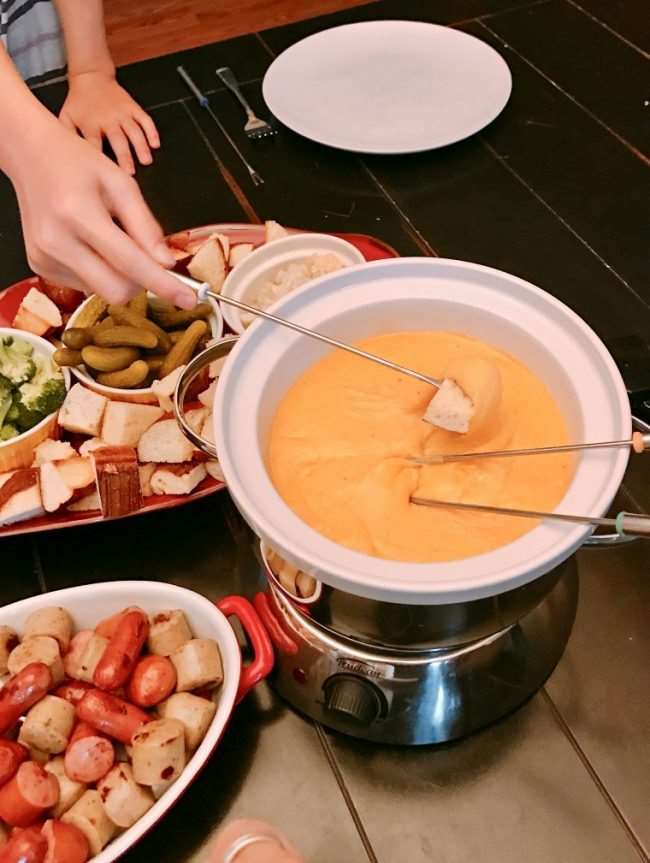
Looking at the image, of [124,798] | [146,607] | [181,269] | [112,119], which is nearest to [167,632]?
[146,607]

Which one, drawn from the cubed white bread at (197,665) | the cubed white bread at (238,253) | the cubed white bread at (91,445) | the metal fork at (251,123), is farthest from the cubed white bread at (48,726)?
the metal fork at (251,123)

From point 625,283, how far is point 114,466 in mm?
802

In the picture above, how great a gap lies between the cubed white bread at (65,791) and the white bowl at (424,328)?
1.11 ft

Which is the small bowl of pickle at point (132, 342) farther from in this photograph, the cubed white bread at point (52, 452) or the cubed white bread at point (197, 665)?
the cubed white bread at point (197, 665)

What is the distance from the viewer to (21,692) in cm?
78

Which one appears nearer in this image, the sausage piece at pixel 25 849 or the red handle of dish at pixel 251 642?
the sausage piece at pixel 25 849

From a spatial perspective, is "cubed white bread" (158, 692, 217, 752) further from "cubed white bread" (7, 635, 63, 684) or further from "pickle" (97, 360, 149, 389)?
"pickle" (97, 360, 149, 389)

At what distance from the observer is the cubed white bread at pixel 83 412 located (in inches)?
40.1

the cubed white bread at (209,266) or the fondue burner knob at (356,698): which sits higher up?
the cubed white bread at (209,266)

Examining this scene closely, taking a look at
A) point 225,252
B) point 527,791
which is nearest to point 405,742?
point 527,791

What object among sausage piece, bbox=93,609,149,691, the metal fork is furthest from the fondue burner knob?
the metal fork

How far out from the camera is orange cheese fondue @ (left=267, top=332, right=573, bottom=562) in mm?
660

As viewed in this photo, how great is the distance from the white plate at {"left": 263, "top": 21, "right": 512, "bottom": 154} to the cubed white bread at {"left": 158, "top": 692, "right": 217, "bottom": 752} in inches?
39.1

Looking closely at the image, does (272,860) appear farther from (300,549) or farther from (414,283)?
(414,283)
